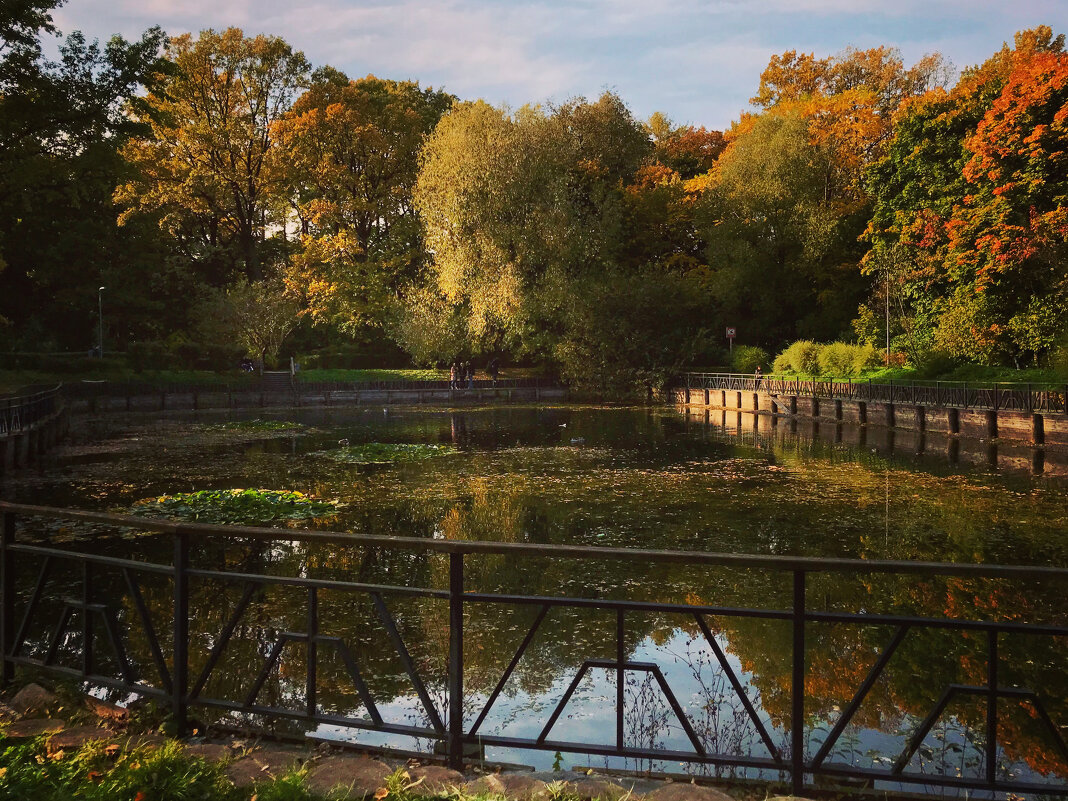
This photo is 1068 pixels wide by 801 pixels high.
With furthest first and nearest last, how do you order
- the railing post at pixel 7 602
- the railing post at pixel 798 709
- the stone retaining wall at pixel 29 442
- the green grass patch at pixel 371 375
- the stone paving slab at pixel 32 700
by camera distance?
the green grass patch at pixel 371 375 < the stone retaining wall at pixel 29 442 < the railing post at pixel 7 602 < the stone paving slab at pixel 32 700 < the railing post at pixel 798 709

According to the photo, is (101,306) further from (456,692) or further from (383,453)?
(456,692)

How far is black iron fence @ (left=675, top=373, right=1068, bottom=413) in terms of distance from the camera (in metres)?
26.9

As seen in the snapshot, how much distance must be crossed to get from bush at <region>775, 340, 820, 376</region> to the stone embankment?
40901 mm

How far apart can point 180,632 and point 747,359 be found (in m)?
46.3

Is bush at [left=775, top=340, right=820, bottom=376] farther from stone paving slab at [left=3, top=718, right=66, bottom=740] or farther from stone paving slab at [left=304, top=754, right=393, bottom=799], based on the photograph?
stone paving slab at [left=3, top=718, right=66, bottom=740]

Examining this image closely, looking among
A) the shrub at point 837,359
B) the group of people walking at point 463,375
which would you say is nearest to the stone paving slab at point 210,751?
the shrub at point 837,359

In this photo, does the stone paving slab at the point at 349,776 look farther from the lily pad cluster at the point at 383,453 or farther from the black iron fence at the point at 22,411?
the black iron fence at the point at 22,411

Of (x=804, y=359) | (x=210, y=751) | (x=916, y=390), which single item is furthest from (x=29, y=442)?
(x=804, y=359)

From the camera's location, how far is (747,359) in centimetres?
4884

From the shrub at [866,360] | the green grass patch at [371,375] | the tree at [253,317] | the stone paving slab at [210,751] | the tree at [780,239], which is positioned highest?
the tree at [780,239]

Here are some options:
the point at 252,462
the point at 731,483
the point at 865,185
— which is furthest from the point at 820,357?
the point at 252,462

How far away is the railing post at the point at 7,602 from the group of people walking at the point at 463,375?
153 ft

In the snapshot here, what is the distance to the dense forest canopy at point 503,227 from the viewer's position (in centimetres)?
4545

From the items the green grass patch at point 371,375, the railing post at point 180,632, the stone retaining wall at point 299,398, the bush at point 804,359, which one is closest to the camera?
the railing post at point 180,632
